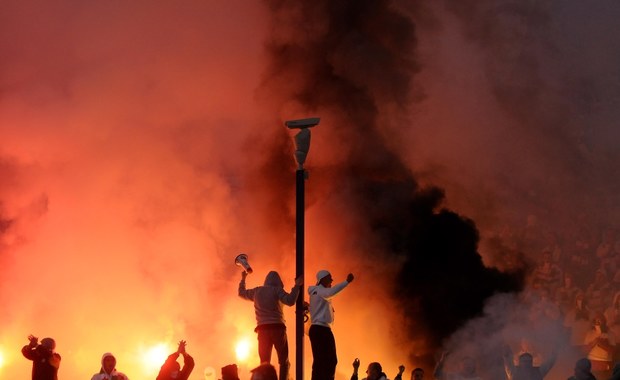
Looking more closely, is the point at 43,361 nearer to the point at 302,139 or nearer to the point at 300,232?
the point at 300,232

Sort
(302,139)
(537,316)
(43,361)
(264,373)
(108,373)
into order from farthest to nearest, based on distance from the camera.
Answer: (537,316) < (43,361) < (302,139) < (108,373) < (264,373)

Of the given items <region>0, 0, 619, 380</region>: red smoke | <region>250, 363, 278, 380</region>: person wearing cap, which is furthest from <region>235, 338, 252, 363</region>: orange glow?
<region>250, 363, 278, 380</region>: person wearing cap

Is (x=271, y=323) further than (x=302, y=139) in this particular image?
Yes

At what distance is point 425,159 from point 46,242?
9059 mm

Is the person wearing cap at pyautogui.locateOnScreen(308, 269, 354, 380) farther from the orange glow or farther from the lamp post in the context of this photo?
the orange glow

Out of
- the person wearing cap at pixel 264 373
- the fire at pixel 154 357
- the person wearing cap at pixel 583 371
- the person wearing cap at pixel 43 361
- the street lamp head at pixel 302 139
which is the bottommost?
the person wearing cap at pixel 264 373

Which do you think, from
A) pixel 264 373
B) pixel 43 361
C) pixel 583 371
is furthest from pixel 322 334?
pixel 264 373

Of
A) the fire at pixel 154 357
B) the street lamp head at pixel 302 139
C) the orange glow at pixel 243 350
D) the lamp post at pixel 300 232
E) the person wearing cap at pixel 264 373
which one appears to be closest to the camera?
the person wearing cap at pixel 264 373

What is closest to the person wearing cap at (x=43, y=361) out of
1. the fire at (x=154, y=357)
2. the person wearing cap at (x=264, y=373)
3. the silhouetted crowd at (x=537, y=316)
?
the silhouetted crowd at (x=537, y=316)

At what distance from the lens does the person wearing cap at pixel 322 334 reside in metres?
10.2

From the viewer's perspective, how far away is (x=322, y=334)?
1028 cm

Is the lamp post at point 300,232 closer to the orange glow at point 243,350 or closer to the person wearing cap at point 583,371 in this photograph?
the person wearing cap at point 583,371

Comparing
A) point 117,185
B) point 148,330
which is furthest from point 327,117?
point 148,330

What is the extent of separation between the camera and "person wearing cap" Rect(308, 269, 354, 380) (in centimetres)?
1016
